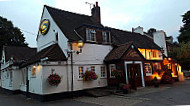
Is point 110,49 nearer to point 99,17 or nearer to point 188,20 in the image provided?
point 99,17

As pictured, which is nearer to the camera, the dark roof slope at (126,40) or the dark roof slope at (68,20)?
the dark roof slope at (68,20)

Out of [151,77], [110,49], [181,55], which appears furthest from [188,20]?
[110,49]

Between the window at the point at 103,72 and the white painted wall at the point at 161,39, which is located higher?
the white painted wall at the point at 161,39

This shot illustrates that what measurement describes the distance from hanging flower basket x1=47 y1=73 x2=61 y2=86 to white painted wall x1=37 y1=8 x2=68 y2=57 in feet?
7.89

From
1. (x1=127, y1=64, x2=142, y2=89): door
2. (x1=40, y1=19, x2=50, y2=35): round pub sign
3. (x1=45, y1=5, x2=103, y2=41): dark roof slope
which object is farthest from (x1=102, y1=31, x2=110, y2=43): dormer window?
(x1=40, y1=19, x2=50, y2=35): round pub sign

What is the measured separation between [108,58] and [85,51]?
249 cm

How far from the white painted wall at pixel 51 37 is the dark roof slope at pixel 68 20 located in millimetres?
384

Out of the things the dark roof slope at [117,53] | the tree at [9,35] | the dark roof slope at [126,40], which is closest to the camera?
the dark roof slope at [117,53]

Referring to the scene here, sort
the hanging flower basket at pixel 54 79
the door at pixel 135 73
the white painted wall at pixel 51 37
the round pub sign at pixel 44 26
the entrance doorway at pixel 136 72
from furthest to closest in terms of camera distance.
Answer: the round pub sign at pixel 44 26 → the door at pixel 135 73 → the entrance doorway at pixel 136 72 → the white painted wall at pixel 51 37 → the hanging flower basket at pixel 54 79

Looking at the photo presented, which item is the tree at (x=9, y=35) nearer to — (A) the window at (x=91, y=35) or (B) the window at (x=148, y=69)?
(A) the window at (x=91, y=35)

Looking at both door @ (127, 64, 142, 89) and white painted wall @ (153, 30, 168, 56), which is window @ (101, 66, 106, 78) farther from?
white painted wall @ (153, 30, 168, 56)

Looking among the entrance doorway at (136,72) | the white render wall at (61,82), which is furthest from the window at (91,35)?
the entrance doorway at (136,72)

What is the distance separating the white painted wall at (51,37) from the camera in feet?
42.6

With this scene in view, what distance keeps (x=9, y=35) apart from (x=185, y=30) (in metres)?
40.4
